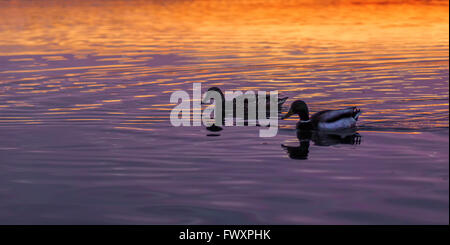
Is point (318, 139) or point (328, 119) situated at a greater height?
point (328, 119)

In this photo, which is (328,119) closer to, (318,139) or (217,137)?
(318,139)

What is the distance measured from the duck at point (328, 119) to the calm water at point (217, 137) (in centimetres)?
34

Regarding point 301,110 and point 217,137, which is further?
point 301,110

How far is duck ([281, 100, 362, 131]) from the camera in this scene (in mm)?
15423

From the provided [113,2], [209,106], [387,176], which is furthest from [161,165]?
[113,2]

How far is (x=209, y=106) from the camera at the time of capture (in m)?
19.6

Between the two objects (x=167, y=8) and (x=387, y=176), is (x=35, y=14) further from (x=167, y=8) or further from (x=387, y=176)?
(x=387, y=176)

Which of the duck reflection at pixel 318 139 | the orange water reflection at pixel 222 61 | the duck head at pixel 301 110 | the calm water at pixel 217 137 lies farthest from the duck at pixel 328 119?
the orange water reflection at pixel 222 61

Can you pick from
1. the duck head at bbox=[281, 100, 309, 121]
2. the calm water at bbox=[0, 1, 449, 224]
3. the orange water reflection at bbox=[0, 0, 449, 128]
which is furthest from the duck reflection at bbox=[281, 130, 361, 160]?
the orange water reflection at bbox=[0, 0, 449, 128]

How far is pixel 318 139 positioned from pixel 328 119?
679 millimetres

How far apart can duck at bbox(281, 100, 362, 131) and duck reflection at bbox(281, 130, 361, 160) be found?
4.9 inches

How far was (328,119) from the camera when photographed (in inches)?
616

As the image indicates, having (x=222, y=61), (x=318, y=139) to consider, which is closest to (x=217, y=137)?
(x=318, y=139)

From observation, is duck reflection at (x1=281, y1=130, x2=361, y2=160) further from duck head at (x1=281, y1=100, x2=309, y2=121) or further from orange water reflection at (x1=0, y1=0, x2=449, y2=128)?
orange water reflection at (x1=0, y1=0, x2=449, y2=128)
